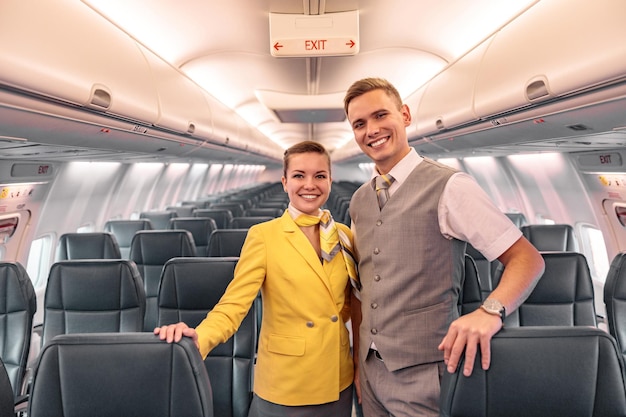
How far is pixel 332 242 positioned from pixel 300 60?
4.34 meters

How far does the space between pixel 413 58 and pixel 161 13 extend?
3057 millimetres

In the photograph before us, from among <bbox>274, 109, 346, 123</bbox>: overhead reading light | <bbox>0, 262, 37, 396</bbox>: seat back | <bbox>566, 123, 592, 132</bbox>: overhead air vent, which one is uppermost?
<bbox>274, 109, 346, 123</bbox>: overhead reading light

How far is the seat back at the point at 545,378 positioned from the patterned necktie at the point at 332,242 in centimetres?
61

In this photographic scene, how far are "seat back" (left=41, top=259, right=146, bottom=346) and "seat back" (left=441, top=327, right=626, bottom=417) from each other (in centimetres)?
231

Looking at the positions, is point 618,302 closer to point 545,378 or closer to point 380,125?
point 545,378

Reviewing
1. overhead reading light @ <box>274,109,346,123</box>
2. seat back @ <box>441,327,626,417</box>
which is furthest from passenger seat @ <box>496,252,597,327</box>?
overhead reading light @ <box>274,109,346,123</box>

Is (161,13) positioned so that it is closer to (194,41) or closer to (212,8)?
(212,8)

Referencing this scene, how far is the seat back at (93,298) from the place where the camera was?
2939mm

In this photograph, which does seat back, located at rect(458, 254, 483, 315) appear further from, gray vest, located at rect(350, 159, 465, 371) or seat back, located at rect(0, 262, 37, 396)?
seat back, located at rect(0, 262, 37, 396)

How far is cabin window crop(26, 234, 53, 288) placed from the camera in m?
6.09

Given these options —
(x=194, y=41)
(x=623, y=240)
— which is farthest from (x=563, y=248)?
(x=194, y=41)

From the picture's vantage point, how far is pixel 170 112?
4223mm

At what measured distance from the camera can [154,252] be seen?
173 inches

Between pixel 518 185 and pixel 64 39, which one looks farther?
pixel 518 185
